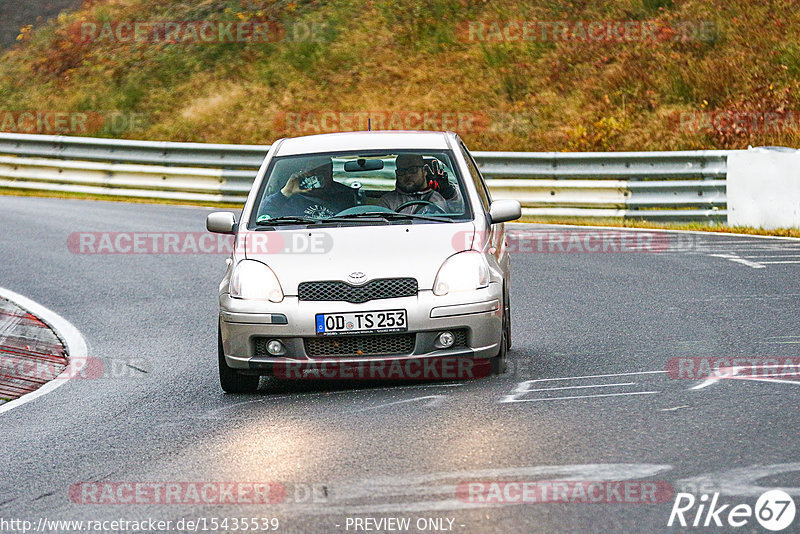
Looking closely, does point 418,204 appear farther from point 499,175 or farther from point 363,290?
point 499,175

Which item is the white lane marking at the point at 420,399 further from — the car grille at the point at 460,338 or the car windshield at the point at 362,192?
the car windshield at the point at 362,192

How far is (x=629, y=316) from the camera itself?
413 inches

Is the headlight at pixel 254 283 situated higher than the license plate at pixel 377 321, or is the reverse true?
the headlight at pixel 254 283

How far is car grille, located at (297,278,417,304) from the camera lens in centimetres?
766

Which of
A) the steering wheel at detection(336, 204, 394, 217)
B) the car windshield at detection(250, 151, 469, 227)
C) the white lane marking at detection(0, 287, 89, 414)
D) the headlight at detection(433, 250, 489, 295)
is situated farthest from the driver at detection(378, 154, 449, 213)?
the white lane marking at detection(0, 287, 89, 414)

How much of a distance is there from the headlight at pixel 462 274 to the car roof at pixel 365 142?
130 cm

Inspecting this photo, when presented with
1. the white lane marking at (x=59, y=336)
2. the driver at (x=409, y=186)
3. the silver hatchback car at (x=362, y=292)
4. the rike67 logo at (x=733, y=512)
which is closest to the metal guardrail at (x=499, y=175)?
the white lane marking at (x=59, y=336)

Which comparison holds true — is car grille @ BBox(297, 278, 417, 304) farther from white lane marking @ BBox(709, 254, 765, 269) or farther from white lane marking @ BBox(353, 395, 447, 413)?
white lane marking @ BBox(709, 254, 765, 269)

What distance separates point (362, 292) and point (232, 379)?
A: 1.14 meters

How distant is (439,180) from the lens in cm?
882

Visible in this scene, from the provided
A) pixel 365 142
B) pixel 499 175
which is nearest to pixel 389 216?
pixel 365 142

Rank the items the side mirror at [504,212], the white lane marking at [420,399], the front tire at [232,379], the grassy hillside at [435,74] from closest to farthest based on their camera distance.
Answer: the white lane marking at [420,399]
the front tire at [232,379]
the side mirror at [504,212]
the grassy hillside at [435,74]

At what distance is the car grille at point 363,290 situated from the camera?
302 inches

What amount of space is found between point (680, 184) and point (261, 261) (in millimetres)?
11063
